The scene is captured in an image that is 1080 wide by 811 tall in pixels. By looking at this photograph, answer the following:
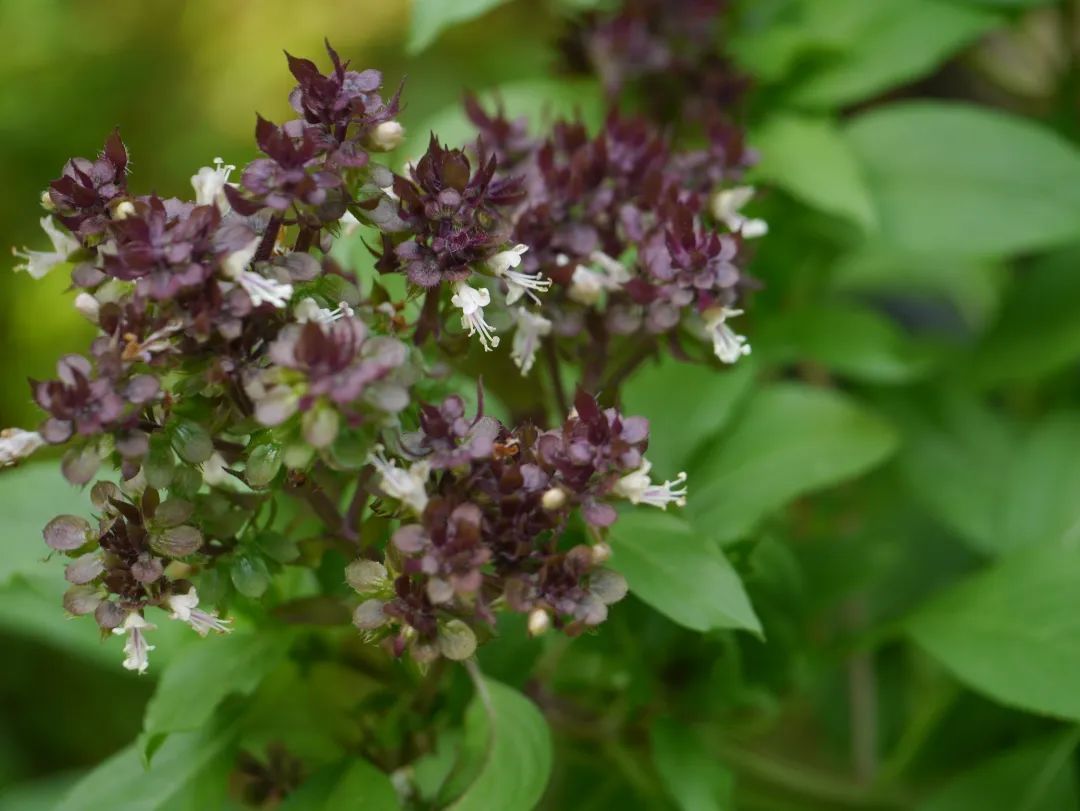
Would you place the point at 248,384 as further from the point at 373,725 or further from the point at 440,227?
the point at 373,725

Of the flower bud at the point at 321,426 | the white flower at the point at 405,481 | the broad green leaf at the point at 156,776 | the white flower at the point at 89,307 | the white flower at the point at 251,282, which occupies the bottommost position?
the broad green leaf at the point at 156,776

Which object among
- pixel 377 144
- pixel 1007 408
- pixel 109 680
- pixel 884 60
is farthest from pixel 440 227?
pixel 109 680

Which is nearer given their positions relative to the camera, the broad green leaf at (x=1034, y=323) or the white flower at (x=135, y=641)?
the white flower at (x=135, y=641)

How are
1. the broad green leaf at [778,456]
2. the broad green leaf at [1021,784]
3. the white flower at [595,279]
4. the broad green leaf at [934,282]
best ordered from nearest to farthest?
1. the white flower at [595,279]
2. the broad green leaf at [778,456]
3. the broad green leaf at [1021,784]
4. the broad green leaf at [934,282]

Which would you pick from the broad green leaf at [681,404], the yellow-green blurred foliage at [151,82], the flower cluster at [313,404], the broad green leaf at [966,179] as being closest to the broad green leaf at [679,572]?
the flower cluster at [313,404]

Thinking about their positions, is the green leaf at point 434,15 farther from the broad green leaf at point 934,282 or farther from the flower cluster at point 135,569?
the broad green leaf at point 934,282

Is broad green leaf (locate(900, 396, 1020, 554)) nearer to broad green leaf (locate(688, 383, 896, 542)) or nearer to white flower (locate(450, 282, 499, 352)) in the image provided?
broad green leaf (locate(688, 383, 896, 542))

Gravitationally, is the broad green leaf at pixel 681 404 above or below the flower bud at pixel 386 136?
below
